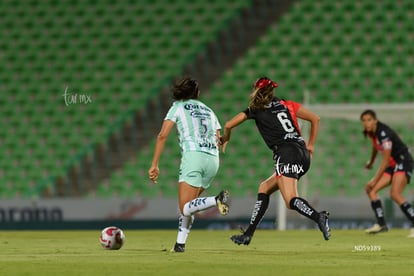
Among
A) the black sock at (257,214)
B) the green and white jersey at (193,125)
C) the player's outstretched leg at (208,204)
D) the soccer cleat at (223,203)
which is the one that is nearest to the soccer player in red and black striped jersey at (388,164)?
the black sock at (257,214)

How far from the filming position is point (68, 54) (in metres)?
22.6

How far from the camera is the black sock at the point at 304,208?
959cm

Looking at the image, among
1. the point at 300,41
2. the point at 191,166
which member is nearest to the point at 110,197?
the point at 300,41

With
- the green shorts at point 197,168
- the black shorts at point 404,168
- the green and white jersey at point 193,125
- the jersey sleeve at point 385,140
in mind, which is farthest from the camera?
the black shorts at point 404,168

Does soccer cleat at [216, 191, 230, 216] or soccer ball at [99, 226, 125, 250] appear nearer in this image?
soccer cleat at [216, 191, 230, 216]

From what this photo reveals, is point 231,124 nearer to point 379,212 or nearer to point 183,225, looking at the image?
point 183,225

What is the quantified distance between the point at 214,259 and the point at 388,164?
6.50 meters

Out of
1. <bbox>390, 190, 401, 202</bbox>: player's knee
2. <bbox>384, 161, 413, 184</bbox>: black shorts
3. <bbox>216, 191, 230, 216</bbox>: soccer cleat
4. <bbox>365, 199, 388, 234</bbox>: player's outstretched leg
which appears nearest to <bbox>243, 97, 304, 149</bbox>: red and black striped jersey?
<bbox>216, 191, 230, 216</bbox>: soccer cleat

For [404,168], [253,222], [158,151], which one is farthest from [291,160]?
[404,168]

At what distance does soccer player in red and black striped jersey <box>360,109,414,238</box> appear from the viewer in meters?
14.2

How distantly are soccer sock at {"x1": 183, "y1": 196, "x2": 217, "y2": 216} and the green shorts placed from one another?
24 centimetres

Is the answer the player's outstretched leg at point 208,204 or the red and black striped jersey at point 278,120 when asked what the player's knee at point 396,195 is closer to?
the red and black striped jersey at point 278,120

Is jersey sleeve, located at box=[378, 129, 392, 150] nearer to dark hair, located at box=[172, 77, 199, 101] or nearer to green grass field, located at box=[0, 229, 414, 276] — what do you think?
green grass field, located at box=[0, 229, 414, 276]

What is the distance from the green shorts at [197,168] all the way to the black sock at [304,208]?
0.91 meters
